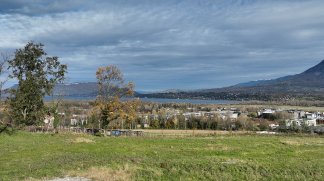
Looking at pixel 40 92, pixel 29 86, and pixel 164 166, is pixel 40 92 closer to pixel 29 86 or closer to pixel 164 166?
pixel 29 86

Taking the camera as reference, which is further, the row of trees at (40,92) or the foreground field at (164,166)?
the row of trees at (40,92)

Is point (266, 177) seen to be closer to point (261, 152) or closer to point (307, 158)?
point (307, 158)

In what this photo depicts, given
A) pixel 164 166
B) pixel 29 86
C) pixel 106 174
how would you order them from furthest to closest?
pixel 29 86 < pixel 164 166 < pixel 106 174

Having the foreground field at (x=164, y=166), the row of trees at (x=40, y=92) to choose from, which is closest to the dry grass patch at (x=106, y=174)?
the foreground field at (x=164, y=166)

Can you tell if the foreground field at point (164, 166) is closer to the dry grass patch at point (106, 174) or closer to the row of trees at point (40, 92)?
the dry grass patch at point (106, 174)

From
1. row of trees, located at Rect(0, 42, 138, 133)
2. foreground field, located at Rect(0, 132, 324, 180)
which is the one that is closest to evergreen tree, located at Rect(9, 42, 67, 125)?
row of trees, located at Rect(0, 42, 138, 133)

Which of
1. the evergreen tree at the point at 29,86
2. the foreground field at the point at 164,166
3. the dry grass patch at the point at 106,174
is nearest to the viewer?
the dry grass patch at the point at 106,174

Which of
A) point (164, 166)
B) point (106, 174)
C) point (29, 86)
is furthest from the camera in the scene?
point (29, 86)

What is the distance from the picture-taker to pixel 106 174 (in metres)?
17.4

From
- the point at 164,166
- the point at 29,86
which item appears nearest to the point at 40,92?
the point at 29,86

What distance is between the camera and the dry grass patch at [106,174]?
16922mm

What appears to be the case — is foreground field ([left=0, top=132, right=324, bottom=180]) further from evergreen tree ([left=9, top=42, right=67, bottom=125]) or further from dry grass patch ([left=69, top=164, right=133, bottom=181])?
evergreen tree ([left=9, top=42, right=67, bottom=125])

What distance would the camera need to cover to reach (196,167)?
1897cm

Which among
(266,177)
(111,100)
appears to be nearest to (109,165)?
(266,177)
